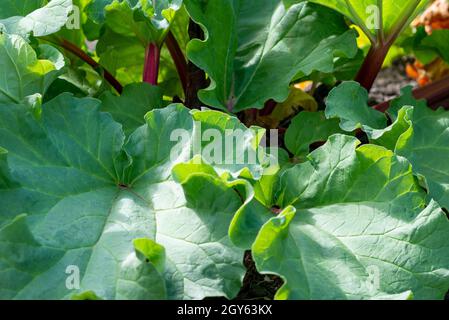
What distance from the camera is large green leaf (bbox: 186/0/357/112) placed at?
158 cm

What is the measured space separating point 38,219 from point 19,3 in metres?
0.57

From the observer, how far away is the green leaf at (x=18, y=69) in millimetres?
1384

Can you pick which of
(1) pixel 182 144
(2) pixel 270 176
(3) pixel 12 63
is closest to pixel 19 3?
(3) pixel 12 63

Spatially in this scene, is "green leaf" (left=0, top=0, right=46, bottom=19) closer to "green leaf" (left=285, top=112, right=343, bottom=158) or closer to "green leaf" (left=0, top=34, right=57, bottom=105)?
"green leaf" (left=0, top=34, right=57, bottom=105)

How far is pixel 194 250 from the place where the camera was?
3.99 ft

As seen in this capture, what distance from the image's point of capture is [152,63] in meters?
1.74

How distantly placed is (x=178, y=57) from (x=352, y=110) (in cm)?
51

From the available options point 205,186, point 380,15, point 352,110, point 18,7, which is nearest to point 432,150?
point 352,110

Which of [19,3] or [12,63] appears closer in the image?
[12,63]

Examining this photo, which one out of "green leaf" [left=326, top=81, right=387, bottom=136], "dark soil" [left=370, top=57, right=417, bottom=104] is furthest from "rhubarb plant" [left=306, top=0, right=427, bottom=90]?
"dark soil" [left=370, top=57, right=417, bottom=104]

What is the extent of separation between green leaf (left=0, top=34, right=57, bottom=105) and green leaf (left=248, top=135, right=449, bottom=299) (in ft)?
1.64
